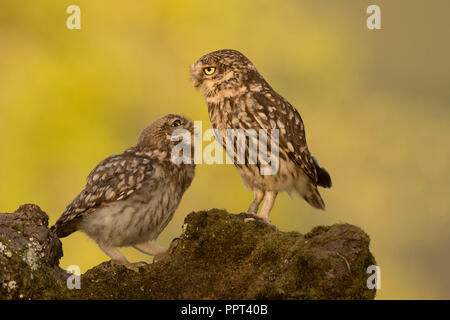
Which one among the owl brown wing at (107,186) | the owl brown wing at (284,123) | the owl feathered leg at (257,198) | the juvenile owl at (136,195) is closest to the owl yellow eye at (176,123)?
the juvenile owl at (136,195)

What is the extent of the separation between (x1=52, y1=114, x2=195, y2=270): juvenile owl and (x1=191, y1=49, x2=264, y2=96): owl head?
0.54 metres

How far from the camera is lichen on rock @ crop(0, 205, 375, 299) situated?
141 inches

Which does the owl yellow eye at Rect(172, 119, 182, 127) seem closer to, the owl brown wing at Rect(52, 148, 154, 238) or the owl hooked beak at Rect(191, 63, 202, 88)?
the owl brown wing at Rect(52, 148, 154, 238)

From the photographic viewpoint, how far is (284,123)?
5.29m

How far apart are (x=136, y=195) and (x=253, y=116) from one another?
120 centimetres

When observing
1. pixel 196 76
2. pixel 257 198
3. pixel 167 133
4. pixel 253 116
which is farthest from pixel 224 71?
pixel 257 198

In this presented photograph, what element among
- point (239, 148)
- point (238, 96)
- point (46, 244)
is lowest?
point (46, 244)

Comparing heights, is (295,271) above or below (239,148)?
below

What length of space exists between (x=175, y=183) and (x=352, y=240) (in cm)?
170

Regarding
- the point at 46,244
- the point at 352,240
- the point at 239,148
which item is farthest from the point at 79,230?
the point at 352,240

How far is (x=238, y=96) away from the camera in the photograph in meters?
5.28

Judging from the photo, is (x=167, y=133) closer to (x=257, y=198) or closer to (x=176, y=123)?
(x=176, y=123)
